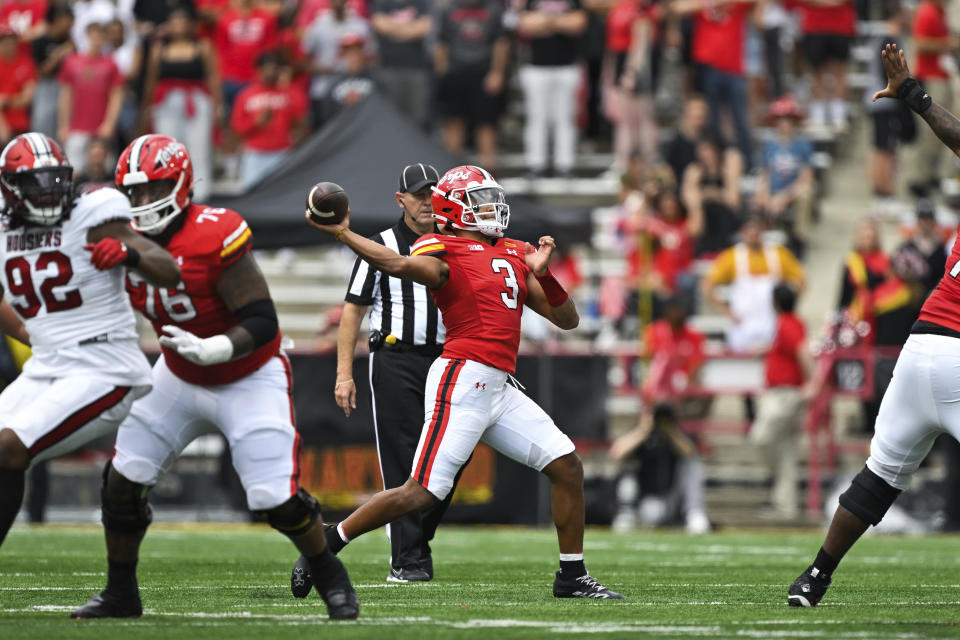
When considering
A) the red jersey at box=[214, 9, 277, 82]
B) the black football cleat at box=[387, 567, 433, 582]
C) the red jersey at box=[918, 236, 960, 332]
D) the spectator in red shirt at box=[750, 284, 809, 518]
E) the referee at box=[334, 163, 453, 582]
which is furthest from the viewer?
the red jersey at box=[214, 9, 277, 82]

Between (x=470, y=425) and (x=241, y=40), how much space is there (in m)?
11.4

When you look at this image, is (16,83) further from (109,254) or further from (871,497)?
(871,497)

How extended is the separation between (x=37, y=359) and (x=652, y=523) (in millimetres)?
7797

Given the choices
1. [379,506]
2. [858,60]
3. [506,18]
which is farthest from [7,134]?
[379,506]

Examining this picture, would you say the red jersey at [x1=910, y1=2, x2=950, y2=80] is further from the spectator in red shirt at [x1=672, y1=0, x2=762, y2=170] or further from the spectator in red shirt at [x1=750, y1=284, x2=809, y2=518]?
the spectator in red shirt at [x1=750, y1=284, x2=809, y2=518]

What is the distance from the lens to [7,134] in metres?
16.9

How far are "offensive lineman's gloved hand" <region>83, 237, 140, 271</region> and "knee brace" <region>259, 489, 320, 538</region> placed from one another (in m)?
1.02

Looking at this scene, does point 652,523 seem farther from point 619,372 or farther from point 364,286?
point 364,286

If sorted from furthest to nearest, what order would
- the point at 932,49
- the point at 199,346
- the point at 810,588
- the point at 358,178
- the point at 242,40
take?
the point at 242,40
the point at 932,49
the point at 358,178
the point at 810,588
the point at 199,346

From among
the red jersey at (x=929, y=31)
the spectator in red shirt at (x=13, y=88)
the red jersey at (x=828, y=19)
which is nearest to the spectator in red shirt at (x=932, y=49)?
the red jersey at (x=929, y=31)

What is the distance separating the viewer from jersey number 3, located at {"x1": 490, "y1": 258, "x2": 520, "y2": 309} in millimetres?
7082

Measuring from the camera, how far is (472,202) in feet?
23.5

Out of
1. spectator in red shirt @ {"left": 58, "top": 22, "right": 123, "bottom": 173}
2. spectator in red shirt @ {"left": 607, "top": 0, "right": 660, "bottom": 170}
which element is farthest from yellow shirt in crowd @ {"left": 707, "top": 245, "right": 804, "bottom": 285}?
spectator in red shirt @ {"left": 58, "top": 22, "right": 123, "bottom": 173}

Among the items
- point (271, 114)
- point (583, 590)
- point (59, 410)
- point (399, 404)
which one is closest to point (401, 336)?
point (399, 404)
